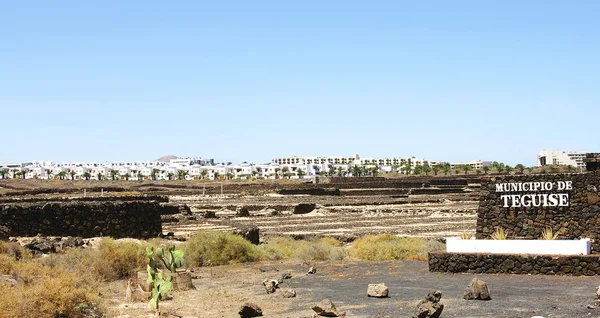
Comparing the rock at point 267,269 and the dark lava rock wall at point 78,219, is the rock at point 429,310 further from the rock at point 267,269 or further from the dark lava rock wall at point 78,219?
the dark lava rock wall at point 78,219

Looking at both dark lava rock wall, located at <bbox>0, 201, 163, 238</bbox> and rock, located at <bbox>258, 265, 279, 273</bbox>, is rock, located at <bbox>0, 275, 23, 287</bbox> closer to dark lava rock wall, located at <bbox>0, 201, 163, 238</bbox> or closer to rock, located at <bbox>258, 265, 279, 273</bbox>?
rock, located at <bbox>258, 265, 279, 273</bbox>

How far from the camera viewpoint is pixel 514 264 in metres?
19.4

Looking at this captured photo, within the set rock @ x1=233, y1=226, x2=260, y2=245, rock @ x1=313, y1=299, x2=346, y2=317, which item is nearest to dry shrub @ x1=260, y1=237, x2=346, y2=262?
rock @ x1=233, y1=226, x2=260, y2=245

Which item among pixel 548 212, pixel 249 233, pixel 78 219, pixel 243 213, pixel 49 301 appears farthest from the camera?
pixel 243 213

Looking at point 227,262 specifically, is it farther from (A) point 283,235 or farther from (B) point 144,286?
(A) point 283,235

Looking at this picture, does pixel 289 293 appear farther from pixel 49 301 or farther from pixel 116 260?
pixel 116 260

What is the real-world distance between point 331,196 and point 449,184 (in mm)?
23726

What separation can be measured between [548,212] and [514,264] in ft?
10.8

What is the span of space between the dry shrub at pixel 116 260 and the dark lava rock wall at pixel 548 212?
10.0 metres

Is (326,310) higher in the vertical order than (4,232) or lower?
lower

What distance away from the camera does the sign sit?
71.2ft

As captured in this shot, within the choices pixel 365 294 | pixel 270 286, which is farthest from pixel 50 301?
pixel 365 294

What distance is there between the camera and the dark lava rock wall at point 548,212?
21.1 meters

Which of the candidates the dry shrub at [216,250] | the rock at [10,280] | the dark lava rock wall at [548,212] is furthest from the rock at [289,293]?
the dark lava rock wall at [548,212]
